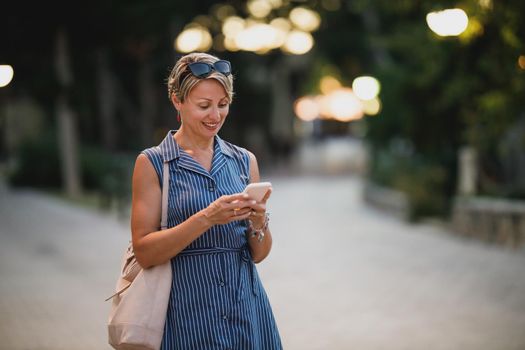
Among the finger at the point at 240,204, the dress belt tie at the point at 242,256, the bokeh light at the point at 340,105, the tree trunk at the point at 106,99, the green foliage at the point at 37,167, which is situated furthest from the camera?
the bokeh light at the point at 340,105

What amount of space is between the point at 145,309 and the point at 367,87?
52.9 feet

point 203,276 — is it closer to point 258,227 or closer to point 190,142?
point 258,227

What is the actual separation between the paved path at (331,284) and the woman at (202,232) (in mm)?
3797

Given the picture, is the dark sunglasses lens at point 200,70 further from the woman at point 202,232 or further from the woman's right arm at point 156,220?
the woman's right arm at point 156,220

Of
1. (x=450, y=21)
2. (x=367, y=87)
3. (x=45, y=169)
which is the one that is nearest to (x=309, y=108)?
(x=45, y=169)

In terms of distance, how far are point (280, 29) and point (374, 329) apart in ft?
66.5

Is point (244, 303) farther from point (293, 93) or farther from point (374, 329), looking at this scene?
point (293, 93)

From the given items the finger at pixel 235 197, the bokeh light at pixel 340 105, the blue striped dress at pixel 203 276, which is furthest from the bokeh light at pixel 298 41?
the bokeh light at pixel 340 105

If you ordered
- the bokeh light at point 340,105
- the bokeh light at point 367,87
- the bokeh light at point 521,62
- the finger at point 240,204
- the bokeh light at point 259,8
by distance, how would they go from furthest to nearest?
the bokeh light at point 340,105 < the bokeh light at point 259,8 < the bokeh light at point 367,87 < the bokeh light at point 521,62 < the finger at point 240,204

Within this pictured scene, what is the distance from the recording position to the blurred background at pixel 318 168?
8508 millimetres

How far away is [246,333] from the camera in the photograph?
3244 mm

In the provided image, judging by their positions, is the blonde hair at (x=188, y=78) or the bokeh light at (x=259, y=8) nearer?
the blonde hair at (x=188, y=78)

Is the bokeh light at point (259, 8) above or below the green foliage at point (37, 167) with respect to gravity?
above

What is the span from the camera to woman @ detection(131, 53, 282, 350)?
3135 millimetres
